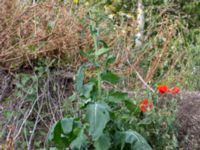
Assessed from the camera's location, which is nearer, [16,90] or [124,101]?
[124,101]

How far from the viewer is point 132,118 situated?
115 inches

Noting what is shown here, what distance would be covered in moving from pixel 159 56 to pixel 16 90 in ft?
4.51

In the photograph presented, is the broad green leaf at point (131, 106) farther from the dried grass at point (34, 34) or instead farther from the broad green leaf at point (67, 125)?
the dried grass at point (34, 34)

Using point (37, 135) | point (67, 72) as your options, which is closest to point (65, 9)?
point (67, 72)

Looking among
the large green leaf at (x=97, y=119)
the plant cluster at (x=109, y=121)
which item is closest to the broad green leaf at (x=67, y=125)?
the plant cluster at (x=109, y=121)

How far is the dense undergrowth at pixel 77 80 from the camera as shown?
2791 mm

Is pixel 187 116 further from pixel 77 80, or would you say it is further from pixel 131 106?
pixel 77 80

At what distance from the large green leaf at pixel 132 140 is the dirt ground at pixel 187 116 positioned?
1.46 ft

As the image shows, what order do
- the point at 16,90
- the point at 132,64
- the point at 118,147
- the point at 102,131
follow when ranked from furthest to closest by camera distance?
the point at 132,64 → the point at 16,90 → the point at 118,147 → the point at 102,131

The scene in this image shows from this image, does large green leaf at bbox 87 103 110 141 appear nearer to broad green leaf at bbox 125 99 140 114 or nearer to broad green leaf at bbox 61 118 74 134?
broad green leaf at bbox 61 118 74 134

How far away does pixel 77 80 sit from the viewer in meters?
2.79

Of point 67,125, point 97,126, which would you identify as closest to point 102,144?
point 97,126

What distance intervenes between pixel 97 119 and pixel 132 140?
270 mm

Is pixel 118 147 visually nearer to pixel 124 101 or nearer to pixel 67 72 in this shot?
pixel 124 101
